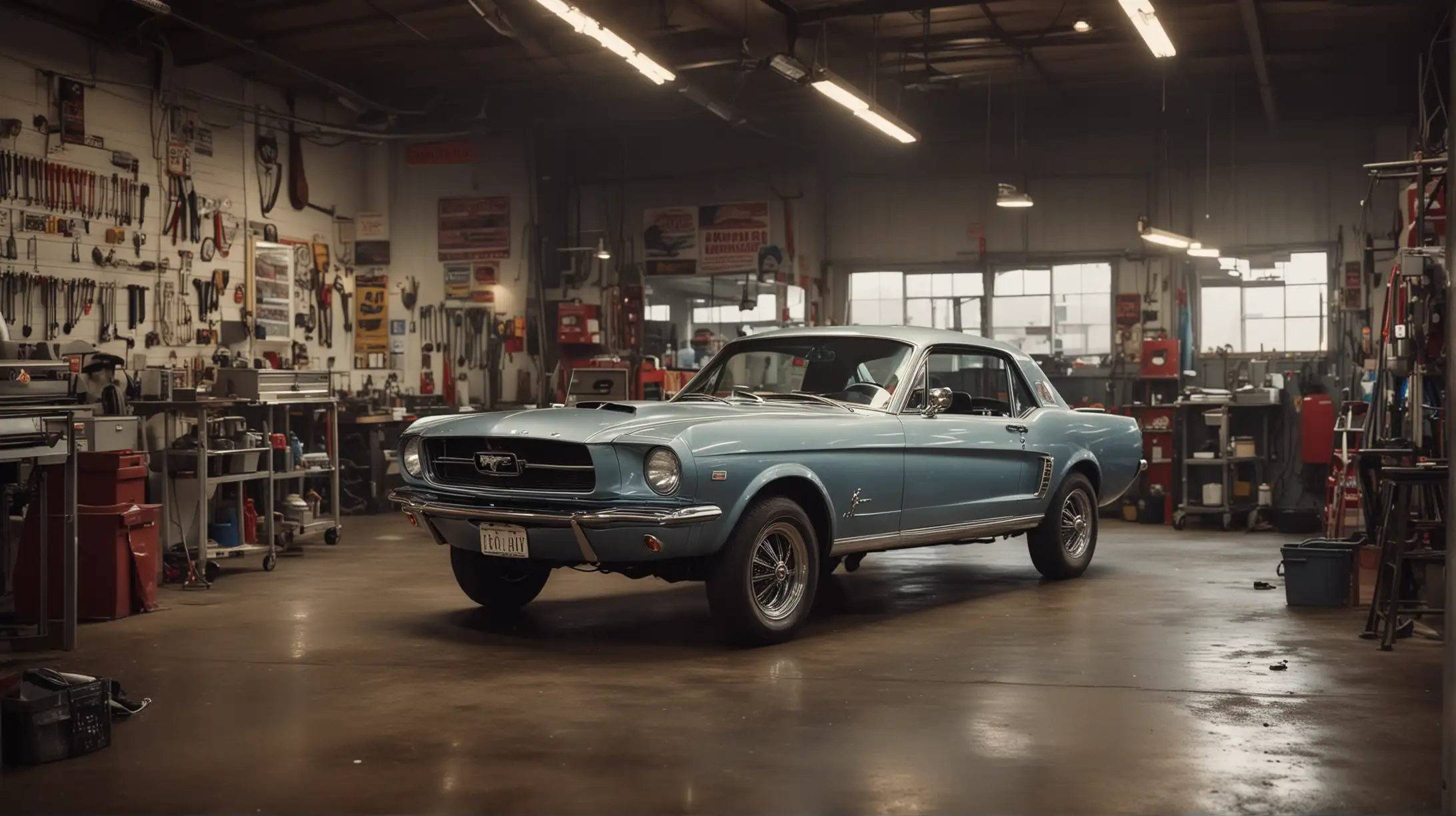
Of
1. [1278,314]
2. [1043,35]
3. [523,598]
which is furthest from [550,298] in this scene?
[523,598]

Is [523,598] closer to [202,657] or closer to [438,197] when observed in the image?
[202,657]

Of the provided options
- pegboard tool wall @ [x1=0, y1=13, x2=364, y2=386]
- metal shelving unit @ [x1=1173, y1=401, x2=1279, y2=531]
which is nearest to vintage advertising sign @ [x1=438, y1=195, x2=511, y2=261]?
pegboard tool wall @ [x1=0, y1=13, x2=364, y2=386]

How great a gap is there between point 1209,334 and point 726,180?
5.89 meters

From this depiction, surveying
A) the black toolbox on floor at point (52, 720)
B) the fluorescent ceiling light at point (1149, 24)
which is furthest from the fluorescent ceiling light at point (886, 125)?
the black toolbox on floor at point (52, 720)

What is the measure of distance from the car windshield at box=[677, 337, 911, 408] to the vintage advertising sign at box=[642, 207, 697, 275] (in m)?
8.62

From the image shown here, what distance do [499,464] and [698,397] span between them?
65.9 inches

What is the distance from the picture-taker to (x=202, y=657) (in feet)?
20.1

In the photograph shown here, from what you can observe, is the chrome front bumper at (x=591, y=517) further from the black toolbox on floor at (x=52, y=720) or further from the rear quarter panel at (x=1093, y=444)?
the rear quarter panel at (x=1093, y=444)

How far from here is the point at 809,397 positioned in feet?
23.6

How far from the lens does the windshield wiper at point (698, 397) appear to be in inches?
290

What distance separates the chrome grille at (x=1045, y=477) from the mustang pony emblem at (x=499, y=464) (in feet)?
11.5

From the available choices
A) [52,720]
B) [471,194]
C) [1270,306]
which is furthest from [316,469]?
[1270,306]

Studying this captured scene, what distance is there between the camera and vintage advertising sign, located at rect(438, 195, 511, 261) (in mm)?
15922

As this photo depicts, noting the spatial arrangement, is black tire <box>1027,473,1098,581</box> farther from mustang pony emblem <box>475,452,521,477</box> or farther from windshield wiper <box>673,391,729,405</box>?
mustang pony emblem <box>475,452,521,477</box>
